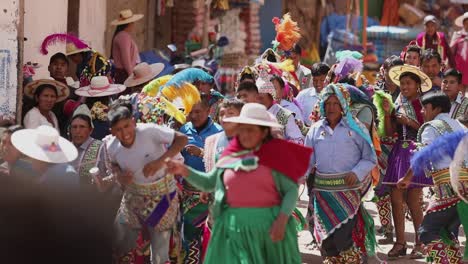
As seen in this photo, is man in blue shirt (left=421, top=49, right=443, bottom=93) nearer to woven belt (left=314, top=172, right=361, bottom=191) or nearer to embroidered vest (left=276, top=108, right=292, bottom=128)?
embroidered vest (left=276, top=108, right=292, bottom=128)

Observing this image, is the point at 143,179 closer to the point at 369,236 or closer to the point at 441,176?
the point at 369,236

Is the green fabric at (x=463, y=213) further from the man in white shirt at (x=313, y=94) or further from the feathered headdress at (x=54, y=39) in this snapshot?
the feathered headdress at (x=54, y=39)

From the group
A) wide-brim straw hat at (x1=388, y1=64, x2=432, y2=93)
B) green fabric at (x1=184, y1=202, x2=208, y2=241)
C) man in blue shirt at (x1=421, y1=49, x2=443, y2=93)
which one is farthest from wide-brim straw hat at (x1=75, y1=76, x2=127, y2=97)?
man in blue shirt at (x1=421, y1=49, x2=443, y2=93)

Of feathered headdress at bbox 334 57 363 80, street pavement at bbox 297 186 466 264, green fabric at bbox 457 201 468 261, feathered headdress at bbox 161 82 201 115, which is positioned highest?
feathered headdress at bbox 334 57 363 80

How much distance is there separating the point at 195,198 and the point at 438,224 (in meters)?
2.05

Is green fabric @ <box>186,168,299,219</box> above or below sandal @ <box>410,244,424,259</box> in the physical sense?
above

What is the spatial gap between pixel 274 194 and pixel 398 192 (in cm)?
383

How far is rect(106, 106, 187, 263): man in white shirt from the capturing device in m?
8.80

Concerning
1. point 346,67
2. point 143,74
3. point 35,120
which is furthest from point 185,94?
point 143,74

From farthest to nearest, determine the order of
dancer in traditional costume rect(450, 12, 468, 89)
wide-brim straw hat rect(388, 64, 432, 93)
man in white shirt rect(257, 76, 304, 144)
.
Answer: dancer in traditional costume rect(450, 12, 468, 89)
wide-brim straw hat rect(388, 64, 432, 93)
man in white shirt rect(257, 76, 304, 144)

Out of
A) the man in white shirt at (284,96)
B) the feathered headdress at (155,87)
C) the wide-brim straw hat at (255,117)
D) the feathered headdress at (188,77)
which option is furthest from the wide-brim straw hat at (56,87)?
the wide-brim straw hat at (255,117)

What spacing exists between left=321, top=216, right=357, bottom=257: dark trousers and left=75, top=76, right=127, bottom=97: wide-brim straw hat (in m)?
2.83

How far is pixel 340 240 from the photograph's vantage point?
32.4 feet

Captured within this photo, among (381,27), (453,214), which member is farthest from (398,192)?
(381,27)
